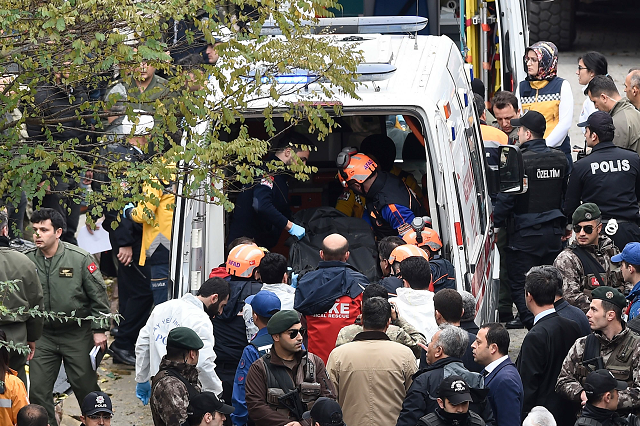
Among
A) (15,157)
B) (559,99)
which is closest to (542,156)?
(559,99)

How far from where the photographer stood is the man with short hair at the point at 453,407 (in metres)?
5.54

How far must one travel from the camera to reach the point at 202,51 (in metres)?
11.4

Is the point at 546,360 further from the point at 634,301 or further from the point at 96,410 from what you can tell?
the point at 96,410

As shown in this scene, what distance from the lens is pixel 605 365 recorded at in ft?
21.3

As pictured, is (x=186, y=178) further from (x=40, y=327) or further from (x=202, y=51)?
(x=202, y=51)

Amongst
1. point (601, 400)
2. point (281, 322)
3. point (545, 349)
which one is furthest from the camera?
point (545, 349)

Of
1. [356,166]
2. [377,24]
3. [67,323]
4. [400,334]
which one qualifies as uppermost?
[377,24]

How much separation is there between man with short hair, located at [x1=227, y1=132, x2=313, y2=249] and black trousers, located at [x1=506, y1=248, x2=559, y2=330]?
93.7 inches

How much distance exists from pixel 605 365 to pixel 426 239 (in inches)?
66.8

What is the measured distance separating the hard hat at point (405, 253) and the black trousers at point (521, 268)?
2.50 m

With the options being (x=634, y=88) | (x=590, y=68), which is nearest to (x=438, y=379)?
(x=634, y=88)

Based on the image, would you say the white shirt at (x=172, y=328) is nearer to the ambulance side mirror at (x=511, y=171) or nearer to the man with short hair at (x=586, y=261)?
the man with short hair at (x=586, y=261)

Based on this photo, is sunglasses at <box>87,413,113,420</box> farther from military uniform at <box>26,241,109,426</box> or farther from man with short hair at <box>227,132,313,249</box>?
man with short hair at <box>227,132,313,249</box>

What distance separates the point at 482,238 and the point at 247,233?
1808 millimetres
